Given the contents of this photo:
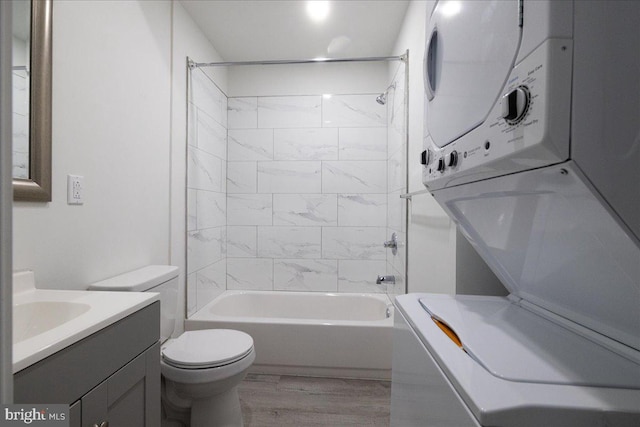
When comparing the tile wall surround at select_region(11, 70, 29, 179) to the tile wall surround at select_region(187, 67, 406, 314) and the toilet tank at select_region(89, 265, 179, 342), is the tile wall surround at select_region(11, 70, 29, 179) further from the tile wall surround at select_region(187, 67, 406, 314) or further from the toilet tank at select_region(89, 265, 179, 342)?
the tile wall surround at select_region(187, 67, 406, 314)

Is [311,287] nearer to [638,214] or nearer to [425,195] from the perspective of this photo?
[425,195]

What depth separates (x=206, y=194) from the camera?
8.64ft

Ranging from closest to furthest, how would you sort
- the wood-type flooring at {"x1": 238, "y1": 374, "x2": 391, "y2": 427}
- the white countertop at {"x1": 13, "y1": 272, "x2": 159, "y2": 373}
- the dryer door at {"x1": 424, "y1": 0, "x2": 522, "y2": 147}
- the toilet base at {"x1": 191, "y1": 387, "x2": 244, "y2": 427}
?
the dryer door at {"x1": 424, "y1": 0, "x2": 522, "y2": 147}
the white countertop at {"x1": 13, "y1": 272, "x2": 159, "y2": 373}
the toilet base at {"x1": 191, "y1": 387, "x2": 244, "y2": 427}
the wood-type flooring at {"x1": 238, "y1": 374, "x2": 391, "y2": 427}

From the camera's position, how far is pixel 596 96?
0.41 meters

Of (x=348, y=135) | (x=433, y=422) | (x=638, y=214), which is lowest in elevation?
(x=433, y=422)

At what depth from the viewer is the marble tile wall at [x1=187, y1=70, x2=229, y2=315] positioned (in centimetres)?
236

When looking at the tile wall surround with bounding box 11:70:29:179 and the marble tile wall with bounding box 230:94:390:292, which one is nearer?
the tile wall surround with bounding box 11:70:29:179

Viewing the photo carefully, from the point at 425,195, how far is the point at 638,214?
142cm

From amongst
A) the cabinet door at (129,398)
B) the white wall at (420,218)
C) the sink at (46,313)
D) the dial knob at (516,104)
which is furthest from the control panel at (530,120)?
the sink at (46,313)

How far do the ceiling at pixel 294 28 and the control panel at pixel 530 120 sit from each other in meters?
2.07

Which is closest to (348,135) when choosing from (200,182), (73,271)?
(200,182)

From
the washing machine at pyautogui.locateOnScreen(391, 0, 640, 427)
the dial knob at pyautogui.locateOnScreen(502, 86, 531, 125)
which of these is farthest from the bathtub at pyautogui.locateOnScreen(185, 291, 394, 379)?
the dial knob at pyautogui.locateOnScreen(502, 86, 531, 125)

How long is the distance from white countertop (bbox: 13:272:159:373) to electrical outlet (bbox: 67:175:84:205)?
0.32 meters

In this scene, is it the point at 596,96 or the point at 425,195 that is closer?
the point at 596,96
